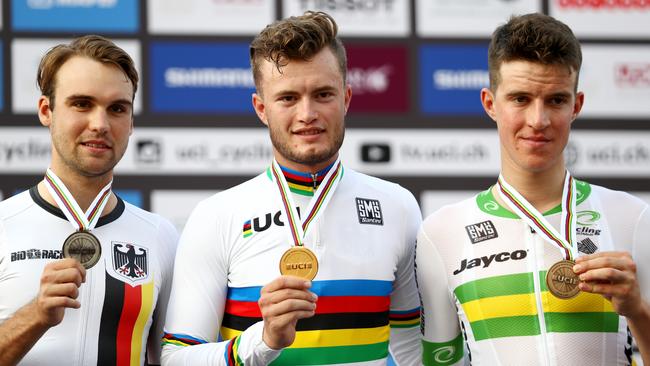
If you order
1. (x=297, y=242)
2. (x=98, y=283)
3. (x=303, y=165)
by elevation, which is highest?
(x=303, y=165)

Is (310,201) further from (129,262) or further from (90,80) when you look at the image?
(90,80)

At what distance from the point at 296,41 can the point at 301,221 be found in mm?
530

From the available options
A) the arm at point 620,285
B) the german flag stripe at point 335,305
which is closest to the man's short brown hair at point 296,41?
the german flag stripe at point 335,305

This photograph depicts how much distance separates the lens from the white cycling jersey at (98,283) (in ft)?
9.07

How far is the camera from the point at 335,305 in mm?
2768

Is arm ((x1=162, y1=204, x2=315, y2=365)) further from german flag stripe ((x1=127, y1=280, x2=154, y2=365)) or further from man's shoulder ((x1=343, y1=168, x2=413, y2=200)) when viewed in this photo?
man's shoulder ((x1=343, y1=168, x2=413, y2=200))

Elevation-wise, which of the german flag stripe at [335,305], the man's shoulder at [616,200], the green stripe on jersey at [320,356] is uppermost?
the man's shoulder at [616,200]

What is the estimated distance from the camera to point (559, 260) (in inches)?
106

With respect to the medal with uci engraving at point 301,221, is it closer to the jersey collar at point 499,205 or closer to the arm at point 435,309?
the arm at point 435,309

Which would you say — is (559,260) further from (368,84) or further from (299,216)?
(368,84)

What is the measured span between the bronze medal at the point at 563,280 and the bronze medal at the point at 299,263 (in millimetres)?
644

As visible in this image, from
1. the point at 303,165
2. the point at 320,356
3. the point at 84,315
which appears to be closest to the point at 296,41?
the point at 303,165

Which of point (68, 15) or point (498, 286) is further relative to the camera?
point (68, 15)

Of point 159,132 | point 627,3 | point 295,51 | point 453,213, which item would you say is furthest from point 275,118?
point 627,3
